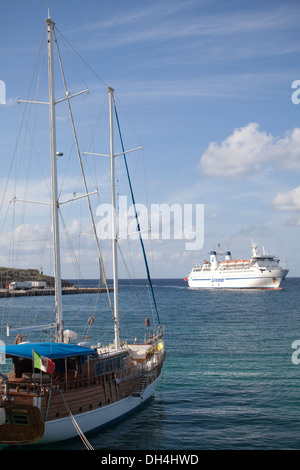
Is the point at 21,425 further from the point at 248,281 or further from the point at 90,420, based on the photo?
the point at 248,281

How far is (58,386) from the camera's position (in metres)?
17.4

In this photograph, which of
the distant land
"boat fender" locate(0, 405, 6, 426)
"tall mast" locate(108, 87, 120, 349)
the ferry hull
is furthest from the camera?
the distant land

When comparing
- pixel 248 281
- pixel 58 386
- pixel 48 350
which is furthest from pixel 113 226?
pixel 248 281

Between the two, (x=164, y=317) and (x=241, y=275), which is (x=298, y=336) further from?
(x=241, y=275)

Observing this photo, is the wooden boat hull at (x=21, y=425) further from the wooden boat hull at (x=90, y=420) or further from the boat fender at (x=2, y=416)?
the wooden boat hull at (x=90, y=420)

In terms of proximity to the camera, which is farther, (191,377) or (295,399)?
(191,377)

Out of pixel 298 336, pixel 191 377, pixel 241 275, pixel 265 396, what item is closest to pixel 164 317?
pixel 298 336

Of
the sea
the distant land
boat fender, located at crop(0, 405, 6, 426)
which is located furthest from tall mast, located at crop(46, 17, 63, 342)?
the distant land

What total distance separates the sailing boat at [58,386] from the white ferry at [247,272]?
363ft

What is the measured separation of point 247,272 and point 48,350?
389ft

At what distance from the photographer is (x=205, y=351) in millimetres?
37906

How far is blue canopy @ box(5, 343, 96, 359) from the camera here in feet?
58.4

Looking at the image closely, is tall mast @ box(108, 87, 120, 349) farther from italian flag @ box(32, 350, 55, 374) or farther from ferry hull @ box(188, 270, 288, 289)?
ferry hull @ box(188, 270, 288, 289)
